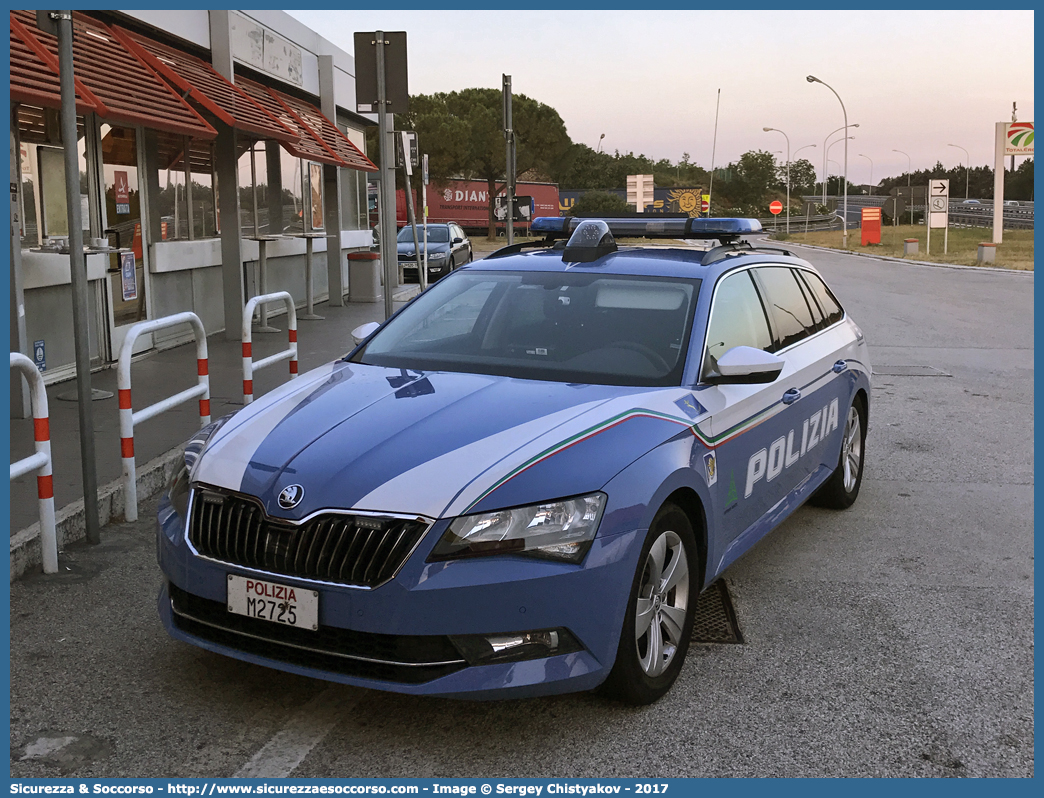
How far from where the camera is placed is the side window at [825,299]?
6.34 m

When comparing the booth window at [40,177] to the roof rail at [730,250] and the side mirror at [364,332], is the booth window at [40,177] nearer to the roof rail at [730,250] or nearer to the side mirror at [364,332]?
the side mirror at [364,332]

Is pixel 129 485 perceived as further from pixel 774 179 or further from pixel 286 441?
pixel 774 179

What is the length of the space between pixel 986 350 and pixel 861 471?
27.3 feet

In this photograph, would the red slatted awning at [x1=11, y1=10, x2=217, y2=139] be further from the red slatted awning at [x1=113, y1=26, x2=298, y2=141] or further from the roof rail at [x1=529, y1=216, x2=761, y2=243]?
the roof rail at [x1=529, y1=216, x2=761, y2=243]

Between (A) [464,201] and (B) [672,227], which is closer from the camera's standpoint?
(B) [672,227]

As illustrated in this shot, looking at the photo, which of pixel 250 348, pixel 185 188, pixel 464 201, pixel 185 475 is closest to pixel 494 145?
pixel 464 201

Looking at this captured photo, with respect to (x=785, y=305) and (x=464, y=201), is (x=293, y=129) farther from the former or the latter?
(x=464, y=201)

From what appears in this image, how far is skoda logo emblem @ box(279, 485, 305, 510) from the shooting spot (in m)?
3.42

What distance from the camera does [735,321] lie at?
194 inches

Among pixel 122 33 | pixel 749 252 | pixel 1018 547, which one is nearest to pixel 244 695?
pixel 749 252

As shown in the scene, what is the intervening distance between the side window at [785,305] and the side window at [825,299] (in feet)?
1.01

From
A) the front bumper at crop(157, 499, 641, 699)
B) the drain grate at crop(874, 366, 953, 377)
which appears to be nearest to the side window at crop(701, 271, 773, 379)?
the front bumper at crop(157, 499, 641, 699)

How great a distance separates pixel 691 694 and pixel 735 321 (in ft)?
5.83

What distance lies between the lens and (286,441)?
3771 mm
